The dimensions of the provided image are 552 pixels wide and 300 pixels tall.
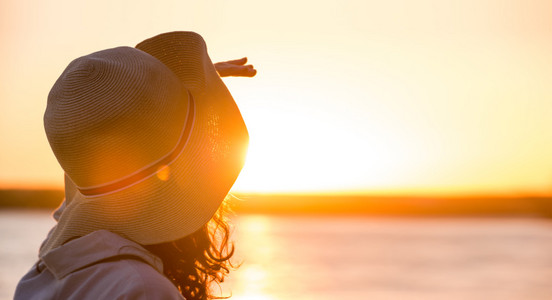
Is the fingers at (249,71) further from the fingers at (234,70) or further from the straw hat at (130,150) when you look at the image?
the straw hat at (130,150)

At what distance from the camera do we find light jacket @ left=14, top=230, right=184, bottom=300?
1.09m

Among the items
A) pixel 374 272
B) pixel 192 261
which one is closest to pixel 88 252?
pixel 192 261

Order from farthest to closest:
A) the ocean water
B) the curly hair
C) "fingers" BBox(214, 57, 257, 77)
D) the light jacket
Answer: the ocean water < "fingers" BBox(214, 57, 257, 77) < the curly hair < the light jacket

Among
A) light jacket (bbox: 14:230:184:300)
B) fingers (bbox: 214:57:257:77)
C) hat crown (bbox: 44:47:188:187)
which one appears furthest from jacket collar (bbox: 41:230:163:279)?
fingers (bbox: 214:57:257:77)

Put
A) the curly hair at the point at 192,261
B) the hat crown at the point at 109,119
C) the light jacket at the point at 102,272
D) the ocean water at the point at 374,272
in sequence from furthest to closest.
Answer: the ocean water at the point at 374,272 → the curly hair at the point at 192,261 → the hat crown at the point at 109,119 → the light jacket at the point at 102,272

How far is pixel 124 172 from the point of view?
1.24 meters

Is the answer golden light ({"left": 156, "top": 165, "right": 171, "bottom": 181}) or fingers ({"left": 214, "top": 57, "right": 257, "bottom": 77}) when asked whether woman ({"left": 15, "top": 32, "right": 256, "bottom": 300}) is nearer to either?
golden light ({"left": 156, "top": 165, "right": 171, "bottom": 181})

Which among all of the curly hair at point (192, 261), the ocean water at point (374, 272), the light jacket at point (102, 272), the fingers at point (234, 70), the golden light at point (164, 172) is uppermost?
the fingers at point (234, 70)

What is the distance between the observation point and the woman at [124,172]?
117cm

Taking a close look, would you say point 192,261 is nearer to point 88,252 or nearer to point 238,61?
point 88,252

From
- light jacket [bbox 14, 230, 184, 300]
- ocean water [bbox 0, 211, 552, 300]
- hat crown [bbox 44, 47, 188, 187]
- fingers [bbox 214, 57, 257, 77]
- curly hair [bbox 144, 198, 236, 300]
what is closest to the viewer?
light jacket [bbox 14, 230, 184, 300]

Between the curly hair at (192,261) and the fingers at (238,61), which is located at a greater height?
the fingers at (238,61)

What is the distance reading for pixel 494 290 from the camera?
952 centimetres

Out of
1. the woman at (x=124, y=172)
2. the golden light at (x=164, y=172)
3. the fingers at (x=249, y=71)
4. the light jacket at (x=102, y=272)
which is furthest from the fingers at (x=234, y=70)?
the light jacket at (x=102, y=272)
